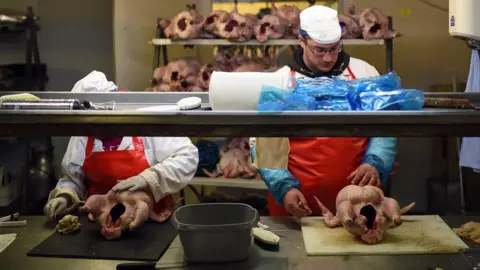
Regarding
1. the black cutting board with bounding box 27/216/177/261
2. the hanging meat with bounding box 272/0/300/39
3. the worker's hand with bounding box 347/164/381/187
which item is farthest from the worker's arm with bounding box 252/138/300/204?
the hanging meat with bounding box 272/0/300/39

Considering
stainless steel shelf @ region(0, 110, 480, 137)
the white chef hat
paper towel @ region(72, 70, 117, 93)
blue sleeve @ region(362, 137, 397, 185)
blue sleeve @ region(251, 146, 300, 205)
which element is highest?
the white chef hat

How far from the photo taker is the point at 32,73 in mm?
5438

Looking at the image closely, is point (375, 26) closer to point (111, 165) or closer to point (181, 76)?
point (181, 76)

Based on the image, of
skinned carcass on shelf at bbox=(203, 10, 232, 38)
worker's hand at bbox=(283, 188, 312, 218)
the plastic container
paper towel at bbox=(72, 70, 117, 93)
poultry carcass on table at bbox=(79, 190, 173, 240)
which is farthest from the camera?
skinned carcass on shelf at bbox=(203, 10, 232, 38)

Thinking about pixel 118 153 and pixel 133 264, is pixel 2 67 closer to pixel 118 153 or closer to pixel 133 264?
pixel 118 153

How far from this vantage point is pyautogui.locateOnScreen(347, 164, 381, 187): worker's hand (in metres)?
2.59

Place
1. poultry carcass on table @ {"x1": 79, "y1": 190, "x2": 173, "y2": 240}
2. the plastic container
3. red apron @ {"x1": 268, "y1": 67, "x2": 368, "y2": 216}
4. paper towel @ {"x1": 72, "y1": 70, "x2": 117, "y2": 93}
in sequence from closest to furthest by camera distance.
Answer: the plastic container → poultry carcass on table @ {"x1": 79, "y1": 190, "x2": 173, "y2": 240} → red apron @ {"x1": 268, "y1": 67, "x2": 368, "y2": 216} → paper towel @ {"x1": 72, "y1": 70, "x2": 117, "y2": 93}

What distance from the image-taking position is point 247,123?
1569 mm

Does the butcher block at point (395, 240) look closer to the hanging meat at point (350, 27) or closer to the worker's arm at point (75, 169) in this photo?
the worker's arm at point (75, 169)

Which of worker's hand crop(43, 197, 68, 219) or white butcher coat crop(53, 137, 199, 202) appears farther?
white butcher coat crop(53, 137, 199, 202)

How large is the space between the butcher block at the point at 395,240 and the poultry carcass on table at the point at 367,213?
46mm

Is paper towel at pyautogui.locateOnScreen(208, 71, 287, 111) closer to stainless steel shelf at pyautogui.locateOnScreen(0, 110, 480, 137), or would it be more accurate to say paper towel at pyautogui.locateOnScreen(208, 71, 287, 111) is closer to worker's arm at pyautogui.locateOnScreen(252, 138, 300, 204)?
stainless steel shelf at pyautogui.locateOnScreen(0, 110, 480, 137)

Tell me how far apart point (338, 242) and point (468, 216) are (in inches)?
28.2

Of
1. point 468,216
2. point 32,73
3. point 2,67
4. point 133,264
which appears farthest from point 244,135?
point 32,73
